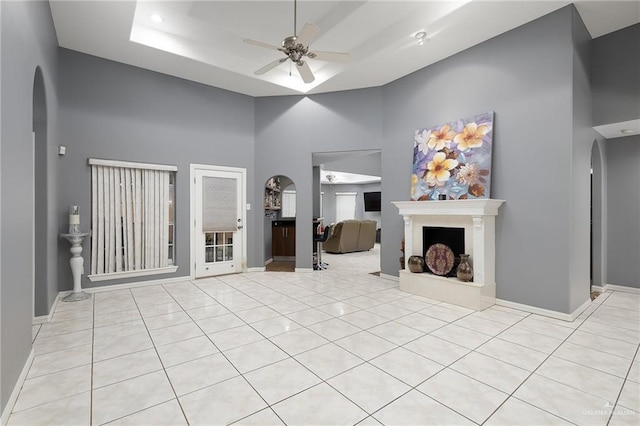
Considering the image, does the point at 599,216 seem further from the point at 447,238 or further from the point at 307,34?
the point at 307,34

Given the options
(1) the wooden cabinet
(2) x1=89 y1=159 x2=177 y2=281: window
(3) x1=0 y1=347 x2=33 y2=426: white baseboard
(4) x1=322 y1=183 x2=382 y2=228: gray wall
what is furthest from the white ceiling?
(4) x1=322 y1=183 x2=382 y2=228: gray wall

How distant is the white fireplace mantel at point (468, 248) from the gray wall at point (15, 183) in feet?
13.5

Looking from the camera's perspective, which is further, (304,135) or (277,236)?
(277,236)

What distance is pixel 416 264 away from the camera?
436 centimetres

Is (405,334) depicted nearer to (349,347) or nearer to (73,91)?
(349,347)

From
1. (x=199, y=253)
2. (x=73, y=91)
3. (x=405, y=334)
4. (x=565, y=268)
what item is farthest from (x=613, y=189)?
(x=73, y=91)

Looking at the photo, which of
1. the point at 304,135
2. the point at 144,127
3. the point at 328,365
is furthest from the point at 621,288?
the point at 144,127

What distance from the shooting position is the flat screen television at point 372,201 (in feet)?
43.0

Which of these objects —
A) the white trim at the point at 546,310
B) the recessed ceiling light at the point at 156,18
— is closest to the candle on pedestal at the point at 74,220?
the recessed ceiling light at the point at 156,18

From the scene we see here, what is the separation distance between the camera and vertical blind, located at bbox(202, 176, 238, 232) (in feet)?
17.9

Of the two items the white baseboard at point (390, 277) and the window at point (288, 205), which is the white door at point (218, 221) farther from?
the window at point (288, 205)

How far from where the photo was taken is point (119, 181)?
4613 millimetres

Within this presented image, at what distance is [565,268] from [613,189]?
2.29m

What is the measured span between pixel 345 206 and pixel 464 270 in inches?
407
